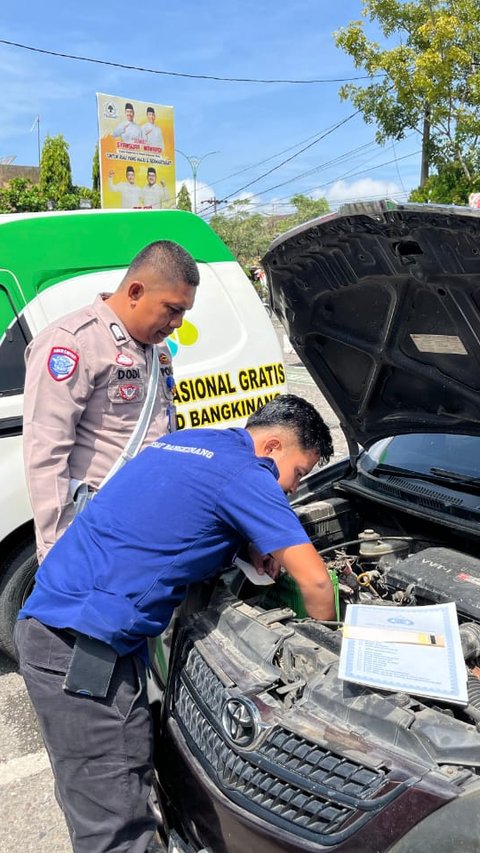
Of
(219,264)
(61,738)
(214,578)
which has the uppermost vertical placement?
(219,264)

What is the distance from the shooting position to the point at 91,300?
3875 millimetres

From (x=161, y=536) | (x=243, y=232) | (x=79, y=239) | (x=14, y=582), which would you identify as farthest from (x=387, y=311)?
(x=243, y=232)

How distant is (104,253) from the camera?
3949 millimetres

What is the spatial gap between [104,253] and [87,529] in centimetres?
232

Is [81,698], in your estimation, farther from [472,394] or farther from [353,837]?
[472,394]

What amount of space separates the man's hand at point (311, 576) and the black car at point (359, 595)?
7cm

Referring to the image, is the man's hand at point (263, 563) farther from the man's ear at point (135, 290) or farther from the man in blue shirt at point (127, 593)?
the man's ear at point (135, 290)

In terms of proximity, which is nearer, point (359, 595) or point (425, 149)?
point (359, 595)

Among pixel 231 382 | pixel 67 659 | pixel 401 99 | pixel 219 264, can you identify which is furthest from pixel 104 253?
pixel 401 99

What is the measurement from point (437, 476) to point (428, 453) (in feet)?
0.68

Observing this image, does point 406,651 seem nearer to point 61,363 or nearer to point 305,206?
point 61,363

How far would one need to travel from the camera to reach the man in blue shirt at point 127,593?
1901mm

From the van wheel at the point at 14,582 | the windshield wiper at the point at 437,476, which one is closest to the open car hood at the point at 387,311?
the windshield wiper at the point at 437,476

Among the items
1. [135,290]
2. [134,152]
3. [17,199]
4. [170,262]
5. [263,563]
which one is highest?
[134,152]
